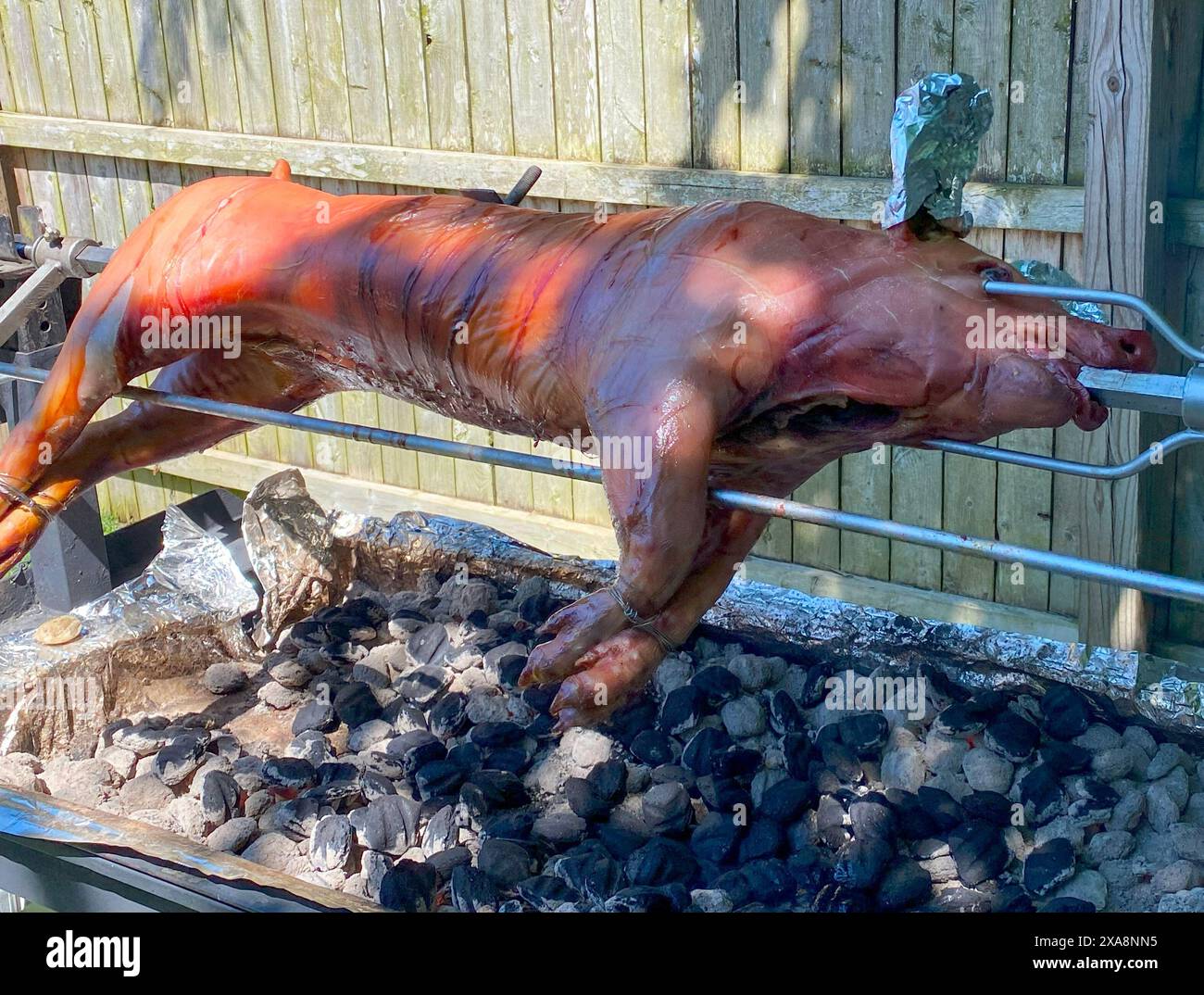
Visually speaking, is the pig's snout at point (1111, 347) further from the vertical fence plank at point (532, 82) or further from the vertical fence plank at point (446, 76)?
the vertical fence plank at point (446, 76)

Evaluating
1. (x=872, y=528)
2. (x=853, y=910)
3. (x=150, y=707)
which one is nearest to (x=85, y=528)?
(x=150, y=707)

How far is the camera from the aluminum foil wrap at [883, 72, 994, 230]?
6.48 feet

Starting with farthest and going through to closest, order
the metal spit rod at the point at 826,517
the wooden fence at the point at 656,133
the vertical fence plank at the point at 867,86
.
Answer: the vertical fence plank at the point at 867,86, the wooden fence at the point at 656,133, the metal spit rod at the point at 826,517

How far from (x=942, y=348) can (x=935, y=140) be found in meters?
0.32

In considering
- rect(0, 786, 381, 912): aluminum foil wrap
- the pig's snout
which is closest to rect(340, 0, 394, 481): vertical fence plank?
rect(0, 786, 381, 912): aluminum foil wrap

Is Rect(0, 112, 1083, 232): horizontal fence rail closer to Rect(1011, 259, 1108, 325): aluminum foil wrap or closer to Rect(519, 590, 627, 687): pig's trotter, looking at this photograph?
Rect(1011, 259, 1108, 325): aluminum foil wrap

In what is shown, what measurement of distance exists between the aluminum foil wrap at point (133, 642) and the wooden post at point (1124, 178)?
2561 millimetres

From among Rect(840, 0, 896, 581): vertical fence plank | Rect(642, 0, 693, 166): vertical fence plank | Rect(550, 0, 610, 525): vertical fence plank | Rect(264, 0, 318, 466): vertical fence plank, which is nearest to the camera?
Rect(840, 0, 896, 581): vertical fence plank

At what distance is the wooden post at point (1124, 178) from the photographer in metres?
3.28

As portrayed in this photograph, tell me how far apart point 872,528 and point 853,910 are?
3.33ft

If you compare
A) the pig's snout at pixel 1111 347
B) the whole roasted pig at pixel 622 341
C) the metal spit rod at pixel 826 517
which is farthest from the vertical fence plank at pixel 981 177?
the metal spit rod at pixel 826 517

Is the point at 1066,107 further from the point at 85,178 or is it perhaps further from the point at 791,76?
the point at 85,178

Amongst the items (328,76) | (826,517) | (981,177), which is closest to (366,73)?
(328,76)

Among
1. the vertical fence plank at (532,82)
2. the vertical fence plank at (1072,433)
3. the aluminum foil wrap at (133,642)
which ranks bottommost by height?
the aluminum foil wrap at (133,642)
